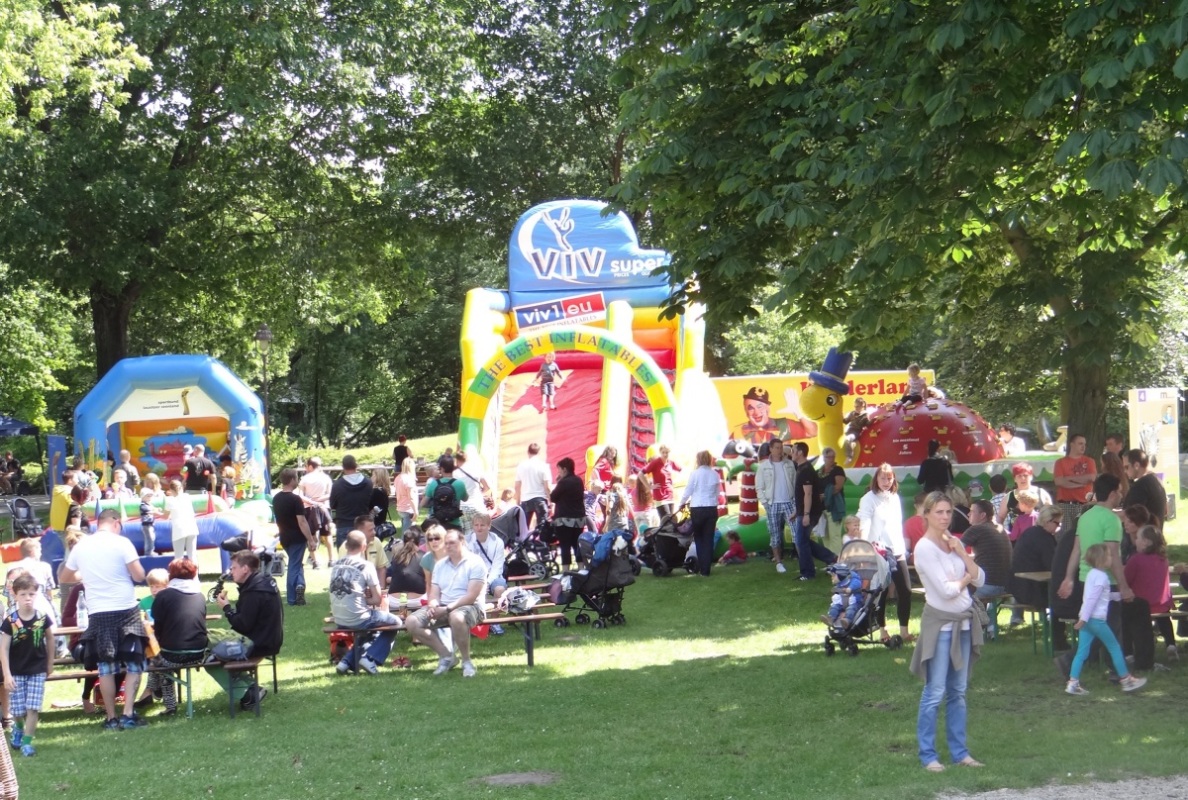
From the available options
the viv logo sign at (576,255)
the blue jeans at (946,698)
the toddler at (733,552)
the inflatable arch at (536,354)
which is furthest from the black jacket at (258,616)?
the viv logo sign at (576,255)

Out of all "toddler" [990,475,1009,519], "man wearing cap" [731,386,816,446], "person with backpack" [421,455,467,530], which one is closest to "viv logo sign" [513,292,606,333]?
"man wearing cap" [731,386,816,446]

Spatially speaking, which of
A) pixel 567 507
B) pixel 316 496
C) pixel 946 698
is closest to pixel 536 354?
pixel 316 496

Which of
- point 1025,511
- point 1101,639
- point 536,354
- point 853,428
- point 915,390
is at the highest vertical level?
point 536,354

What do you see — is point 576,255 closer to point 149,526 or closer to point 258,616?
point 149,526

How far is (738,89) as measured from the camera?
11.4 meters

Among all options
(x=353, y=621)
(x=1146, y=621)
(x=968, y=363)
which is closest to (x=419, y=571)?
(x=353, y=621)

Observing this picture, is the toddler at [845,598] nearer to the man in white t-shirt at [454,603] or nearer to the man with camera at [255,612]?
the man in white t-shirt at [454,603]

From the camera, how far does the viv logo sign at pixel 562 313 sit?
88.7ft

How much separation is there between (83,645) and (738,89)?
6.98 meters

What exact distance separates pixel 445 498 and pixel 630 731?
621 centimetres

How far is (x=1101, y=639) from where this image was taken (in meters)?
9.77

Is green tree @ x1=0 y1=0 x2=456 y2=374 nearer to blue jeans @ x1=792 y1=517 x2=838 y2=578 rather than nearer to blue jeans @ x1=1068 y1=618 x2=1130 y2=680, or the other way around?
blue jeans @ x1=792 y1=517 x2=838 y2=578

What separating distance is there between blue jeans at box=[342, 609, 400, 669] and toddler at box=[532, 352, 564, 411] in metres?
14.6

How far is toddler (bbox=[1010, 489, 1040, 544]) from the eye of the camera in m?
12.2
